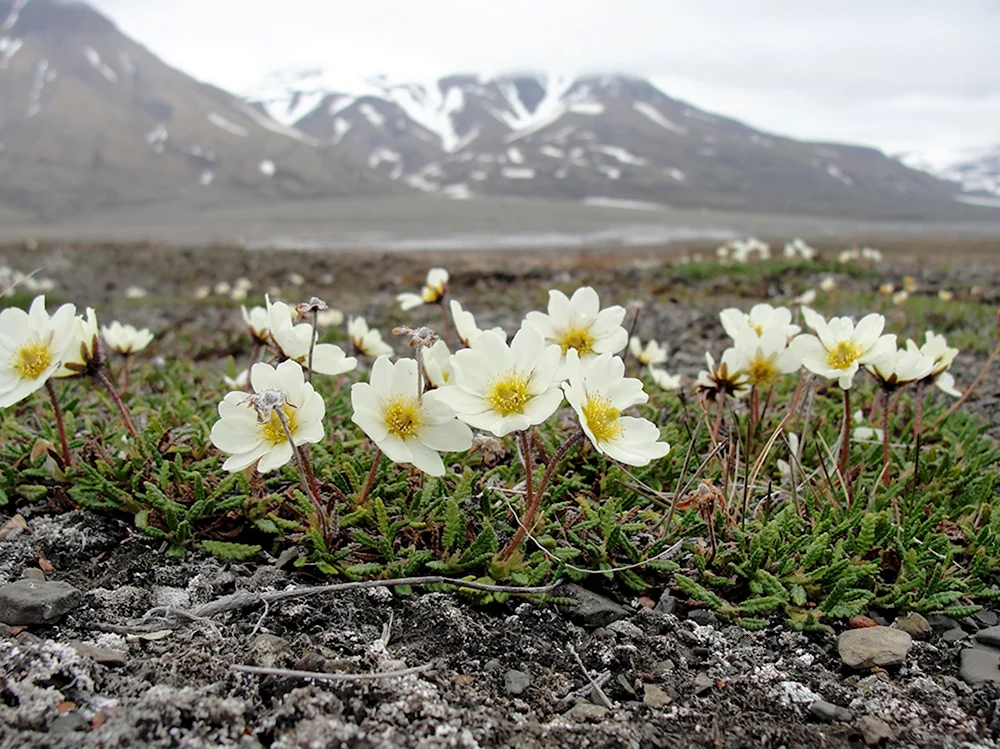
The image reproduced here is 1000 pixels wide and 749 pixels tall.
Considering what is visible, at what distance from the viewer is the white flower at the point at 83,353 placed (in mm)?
2350

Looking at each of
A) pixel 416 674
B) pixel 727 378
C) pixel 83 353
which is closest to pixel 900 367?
pixel 727 378

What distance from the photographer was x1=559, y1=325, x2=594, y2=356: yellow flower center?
2.57 meters

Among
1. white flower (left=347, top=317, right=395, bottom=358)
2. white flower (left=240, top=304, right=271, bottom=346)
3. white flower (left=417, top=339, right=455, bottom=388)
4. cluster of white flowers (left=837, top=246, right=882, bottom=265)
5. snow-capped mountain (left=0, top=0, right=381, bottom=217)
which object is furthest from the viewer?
snow-capped mountain (left=0, top=0, right=381, bottom=217)

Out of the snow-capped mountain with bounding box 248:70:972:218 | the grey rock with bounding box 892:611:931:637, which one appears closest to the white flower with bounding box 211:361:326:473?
the grey rock with bounding box 892:611:931:637

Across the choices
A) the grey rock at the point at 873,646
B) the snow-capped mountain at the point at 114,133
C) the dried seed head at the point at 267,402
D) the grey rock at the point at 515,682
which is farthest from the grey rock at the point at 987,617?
the snow-capped mountain at the point at 114,133

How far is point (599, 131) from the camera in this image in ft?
611

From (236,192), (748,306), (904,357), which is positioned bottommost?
(236,192)

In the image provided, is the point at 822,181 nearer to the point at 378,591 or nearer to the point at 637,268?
the point at 637,268

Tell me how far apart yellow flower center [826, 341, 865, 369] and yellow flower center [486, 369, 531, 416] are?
1185mm

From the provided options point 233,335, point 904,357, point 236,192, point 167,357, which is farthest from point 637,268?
point 236,192

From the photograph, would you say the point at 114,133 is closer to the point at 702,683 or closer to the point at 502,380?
the point at 502,380

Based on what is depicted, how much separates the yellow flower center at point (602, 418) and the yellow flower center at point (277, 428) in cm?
78

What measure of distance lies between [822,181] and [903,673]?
183 m

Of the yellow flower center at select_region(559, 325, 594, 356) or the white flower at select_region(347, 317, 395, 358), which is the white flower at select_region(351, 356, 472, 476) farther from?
the white flower at select_region(347, 317, 395, 358)
